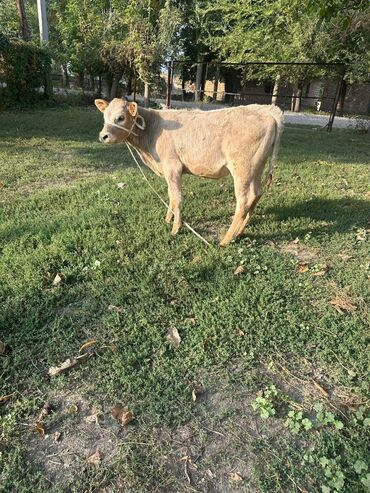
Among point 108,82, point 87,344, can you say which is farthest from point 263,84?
point 87,344

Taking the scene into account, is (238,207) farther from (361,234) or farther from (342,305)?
(361,234)

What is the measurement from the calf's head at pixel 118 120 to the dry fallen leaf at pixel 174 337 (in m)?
2.41

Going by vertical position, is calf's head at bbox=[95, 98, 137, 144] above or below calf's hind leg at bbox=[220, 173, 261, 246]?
above

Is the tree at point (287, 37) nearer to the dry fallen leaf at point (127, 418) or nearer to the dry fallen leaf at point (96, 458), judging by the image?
the dry fallen leaf at point (127, 418)

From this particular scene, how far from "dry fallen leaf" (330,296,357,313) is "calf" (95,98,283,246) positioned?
4.78ft

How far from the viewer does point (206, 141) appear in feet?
14.7

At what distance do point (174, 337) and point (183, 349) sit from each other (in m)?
0.16

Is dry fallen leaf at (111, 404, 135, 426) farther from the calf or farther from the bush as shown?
the bush

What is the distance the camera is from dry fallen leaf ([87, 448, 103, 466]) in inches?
90.7

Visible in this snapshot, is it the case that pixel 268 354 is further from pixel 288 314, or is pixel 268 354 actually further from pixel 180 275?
pixel 180 275

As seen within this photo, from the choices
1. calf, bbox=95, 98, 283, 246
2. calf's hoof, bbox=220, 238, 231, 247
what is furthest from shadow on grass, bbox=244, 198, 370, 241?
calf, bbox=95, 98, 283, 246

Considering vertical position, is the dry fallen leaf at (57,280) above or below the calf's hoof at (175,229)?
below

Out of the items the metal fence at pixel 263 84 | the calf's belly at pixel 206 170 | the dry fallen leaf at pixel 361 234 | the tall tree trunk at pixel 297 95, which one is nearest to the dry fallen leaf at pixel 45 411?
the calf's belly at pixel 206 170

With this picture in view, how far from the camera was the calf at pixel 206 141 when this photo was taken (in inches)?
167
